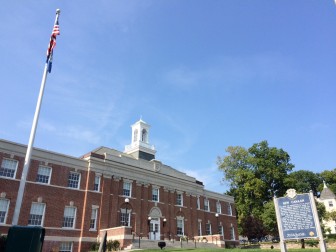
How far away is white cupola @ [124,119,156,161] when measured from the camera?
42500mm

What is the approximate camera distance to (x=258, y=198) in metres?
53.7

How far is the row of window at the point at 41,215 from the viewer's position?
27078 mm

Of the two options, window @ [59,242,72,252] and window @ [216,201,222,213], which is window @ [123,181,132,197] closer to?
window @ [59,242,72,252]

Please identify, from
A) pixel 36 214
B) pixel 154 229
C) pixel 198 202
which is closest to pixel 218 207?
pixel 198 202

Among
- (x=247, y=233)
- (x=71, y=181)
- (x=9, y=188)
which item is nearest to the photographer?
(x=9, y=188)

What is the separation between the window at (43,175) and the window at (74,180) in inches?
89.2

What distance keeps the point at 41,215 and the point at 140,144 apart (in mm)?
17176

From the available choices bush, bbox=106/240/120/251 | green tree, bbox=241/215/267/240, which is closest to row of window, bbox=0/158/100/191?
bush, bbox=106/240/120/251

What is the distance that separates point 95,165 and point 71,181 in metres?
3.13

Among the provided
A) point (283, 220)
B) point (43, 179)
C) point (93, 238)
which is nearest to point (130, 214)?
point (93, 238)

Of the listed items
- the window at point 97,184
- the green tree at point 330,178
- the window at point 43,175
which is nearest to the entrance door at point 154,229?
the window at point 97,184

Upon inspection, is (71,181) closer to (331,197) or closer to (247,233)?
(247,233)

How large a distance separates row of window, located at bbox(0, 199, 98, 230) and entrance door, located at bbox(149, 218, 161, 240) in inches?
301

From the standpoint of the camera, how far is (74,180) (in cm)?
3250
